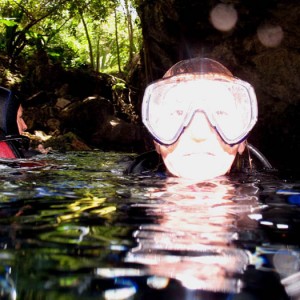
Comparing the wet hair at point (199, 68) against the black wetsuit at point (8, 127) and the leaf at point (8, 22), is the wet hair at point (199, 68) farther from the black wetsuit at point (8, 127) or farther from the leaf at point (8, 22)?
the leaf at point (8, 22)

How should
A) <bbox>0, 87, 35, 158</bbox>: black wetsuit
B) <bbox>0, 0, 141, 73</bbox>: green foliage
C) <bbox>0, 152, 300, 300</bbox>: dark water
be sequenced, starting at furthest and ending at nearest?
<bbox>0, 0, 141, 73</bbox>: green foliage
<bbox>0, 87, 35, 158</bbox>: black wetsuit
<bbox>0, 152, 300, 300</bbox>: dark water

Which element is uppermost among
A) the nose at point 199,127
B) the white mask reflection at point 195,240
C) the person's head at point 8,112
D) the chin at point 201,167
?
the person's head at point 8,112

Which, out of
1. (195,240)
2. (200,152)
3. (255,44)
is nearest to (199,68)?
(200,152)

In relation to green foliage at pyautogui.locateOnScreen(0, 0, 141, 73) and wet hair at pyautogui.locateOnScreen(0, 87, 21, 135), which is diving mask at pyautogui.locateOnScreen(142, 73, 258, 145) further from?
green foliage at pyautogui.locateOnScreen(0, 0, 141, 73)

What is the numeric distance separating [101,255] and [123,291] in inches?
7.0

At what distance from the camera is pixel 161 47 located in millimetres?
9297

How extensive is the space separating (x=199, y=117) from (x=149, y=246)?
1.31m

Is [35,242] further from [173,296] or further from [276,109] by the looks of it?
[276,109]

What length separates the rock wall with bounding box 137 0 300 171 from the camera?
7.34m

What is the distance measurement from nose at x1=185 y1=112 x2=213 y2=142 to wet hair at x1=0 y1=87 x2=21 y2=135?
7.91 ft

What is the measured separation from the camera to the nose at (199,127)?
207cm

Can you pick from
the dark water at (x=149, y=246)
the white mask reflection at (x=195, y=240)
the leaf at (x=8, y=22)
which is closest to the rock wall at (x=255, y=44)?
the leaf at (x=8, y=22)

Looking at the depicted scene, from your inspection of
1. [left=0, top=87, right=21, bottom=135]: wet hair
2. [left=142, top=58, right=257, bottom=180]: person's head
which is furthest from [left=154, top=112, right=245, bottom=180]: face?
[left=0, top=87, right=21, bottom=135]: wet hair

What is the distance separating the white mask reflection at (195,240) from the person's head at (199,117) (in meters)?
0.38
